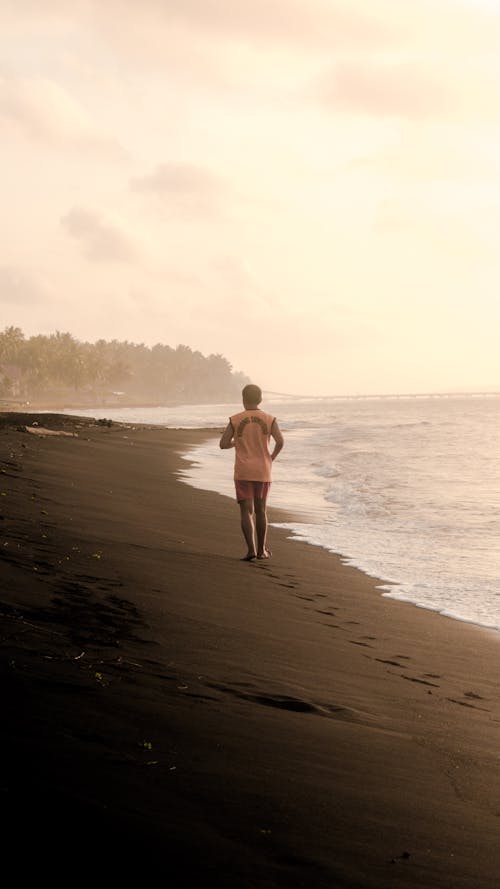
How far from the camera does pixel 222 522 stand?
42.7 ft

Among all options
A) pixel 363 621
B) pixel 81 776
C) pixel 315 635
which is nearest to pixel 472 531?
pixel 363 621

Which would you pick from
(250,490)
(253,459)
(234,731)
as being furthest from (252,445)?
(234,731)

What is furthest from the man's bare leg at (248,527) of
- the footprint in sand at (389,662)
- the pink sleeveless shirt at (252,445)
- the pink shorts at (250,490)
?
the footprint in sand at (389,662)

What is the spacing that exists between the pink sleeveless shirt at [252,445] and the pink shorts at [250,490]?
0.07 metres

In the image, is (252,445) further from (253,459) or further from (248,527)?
(248,527)

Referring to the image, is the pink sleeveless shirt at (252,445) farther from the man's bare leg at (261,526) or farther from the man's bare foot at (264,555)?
the man's bare foot at (264,555)

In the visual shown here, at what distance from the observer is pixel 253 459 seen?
977cm

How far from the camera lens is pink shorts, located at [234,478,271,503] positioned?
9844 mm

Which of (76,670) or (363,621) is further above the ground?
(76,670)

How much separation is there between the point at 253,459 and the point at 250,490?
384mm

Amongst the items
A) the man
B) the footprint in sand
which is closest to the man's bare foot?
the man

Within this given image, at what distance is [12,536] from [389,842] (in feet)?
18.3

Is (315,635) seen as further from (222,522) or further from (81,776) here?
(222,522)

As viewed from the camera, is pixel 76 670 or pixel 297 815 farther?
pixel 76 670
